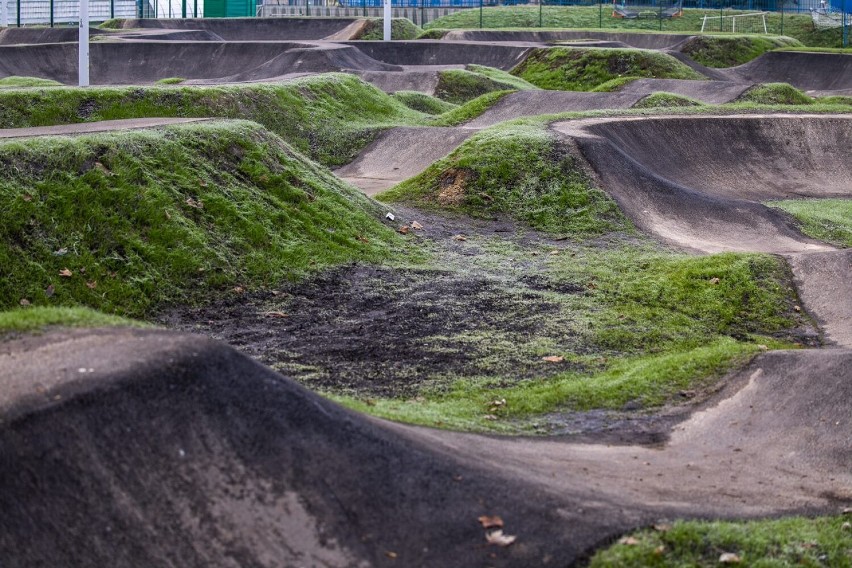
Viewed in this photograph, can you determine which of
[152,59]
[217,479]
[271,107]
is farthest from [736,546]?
[152,59]

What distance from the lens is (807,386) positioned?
9055 millimetres

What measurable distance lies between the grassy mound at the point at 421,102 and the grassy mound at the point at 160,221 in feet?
47.7

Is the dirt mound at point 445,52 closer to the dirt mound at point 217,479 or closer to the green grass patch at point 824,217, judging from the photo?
the green grass patch at point 824,217

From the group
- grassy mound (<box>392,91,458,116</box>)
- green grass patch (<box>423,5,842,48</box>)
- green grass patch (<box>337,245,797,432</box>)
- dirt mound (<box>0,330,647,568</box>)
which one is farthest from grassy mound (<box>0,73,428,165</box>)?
green grass patch (<box>423,5,842,48</box>)

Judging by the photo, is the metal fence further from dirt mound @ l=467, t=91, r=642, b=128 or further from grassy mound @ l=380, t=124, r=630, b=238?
grassy mound @ l=380, t=124, r=630, b=238

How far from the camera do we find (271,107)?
22.0 meters

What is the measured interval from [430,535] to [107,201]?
742 cm

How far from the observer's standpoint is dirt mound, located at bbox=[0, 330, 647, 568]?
503cm

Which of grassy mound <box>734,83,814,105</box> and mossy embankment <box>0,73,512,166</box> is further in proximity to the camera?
grassy mound <box>734,83,814,105</box>

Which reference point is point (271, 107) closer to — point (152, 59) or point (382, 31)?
point (152, 59)

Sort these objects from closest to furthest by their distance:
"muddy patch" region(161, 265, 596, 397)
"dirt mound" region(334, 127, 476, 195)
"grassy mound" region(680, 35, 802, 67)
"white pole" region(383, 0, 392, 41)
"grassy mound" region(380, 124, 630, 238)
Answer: "muddy patch" region(161, 265, 596, 397)
"grassy mound" region(380, 124, 630, 238)
"dirt mound" region(334, 127, 476, 195)
"white pole" region(383, 0, 392, 41)
"grassy mound" region(680, 35, 802, 67)

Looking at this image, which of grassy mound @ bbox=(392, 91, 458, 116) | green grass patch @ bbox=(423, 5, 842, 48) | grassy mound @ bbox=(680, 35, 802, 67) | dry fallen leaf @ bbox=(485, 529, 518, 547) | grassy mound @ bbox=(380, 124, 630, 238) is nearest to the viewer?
dry fallen leaf @ bbox=(485, 529, 518, 547)

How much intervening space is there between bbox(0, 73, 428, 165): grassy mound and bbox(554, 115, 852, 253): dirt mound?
571 centimetres

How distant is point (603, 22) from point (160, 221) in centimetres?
4544
